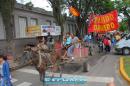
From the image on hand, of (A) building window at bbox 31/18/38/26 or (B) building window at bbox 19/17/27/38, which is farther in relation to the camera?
(A) building window at bbox 31/18/38/26

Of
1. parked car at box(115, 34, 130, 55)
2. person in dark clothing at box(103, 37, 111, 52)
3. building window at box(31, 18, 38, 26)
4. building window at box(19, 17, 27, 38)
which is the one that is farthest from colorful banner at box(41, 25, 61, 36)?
person in dark clothing at box(103, 37, 111, 52)

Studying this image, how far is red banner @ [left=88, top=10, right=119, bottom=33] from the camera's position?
66.7ft

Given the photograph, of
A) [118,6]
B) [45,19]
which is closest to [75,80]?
[45,19]

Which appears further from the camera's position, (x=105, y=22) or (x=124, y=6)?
(x=124, y=6)

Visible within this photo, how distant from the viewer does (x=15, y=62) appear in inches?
875

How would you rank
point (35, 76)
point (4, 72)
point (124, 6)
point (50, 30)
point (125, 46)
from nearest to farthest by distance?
point (4, 72) → point (35, 76) → point (50, 30) → point (125, 46) → point (124, 6)

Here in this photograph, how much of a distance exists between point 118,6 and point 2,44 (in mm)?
44512

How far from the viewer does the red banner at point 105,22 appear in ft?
66.7

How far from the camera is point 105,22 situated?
21.2 meters

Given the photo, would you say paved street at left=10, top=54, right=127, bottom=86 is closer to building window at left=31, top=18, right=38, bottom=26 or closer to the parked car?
the parked car

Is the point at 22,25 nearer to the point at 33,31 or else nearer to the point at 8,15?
the point at 33,31

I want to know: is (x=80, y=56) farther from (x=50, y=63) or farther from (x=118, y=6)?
(x=118, y=6)

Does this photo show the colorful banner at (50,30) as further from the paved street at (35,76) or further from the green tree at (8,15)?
the paved street at (35,76)

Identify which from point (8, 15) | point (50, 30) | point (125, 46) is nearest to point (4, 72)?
point (8, 15)
